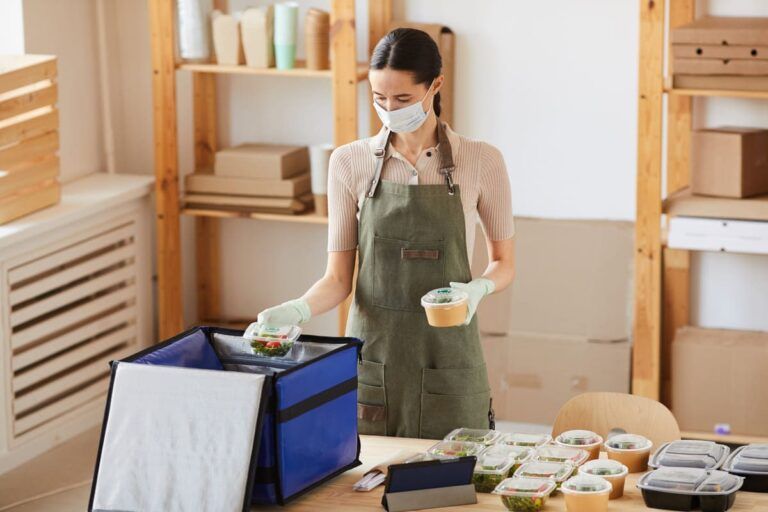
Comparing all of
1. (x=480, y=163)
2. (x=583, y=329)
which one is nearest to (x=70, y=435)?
(x=583, y=329)

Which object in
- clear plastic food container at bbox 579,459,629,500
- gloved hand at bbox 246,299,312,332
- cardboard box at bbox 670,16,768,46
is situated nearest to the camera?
clear plastic food container at bbox 579,459,629,500

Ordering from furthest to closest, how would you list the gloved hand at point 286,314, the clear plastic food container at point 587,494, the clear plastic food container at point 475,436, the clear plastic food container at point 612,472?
the gloved hand at point 286,314 → the clear plastic food container at point 475,436 → the clear plastic food container at point 612,472 → the clear plastic food container at point 587,494

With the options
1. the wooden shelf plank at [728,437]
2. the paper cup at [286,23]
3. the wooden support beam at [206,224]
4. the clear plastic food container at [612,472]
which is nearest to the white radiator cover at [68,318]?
the wooden support beam at [206,224]

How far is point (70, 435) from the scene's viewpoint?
4.43 meters

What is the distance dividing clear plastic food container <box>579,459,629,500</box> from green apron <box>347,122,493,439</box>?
0.53 meters

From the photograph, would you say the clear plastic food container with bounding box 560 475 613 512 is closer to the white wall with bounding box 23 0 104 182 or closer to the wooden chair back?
the wooden chair back

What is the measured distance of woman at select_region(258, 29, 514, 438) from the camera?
8.98ft

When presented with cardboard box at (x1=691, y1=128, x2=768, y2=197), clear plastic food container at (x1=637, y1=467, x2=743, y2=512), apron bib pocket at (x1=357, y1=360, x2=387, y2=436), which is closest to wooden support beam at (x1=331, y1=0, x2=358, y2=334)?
cardboard box at (x1=691, y1=128, x2=768, y2=197)

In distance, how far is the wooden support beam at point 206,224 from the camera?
4781mm

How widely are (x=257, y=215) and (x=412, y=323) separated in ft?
6.19

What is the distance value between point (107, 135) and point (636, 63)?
205 centimetres

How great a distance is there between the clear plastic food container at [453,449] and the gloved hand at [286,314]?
418mm

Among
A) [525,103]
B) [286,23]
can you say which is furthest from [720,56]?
[286,23]

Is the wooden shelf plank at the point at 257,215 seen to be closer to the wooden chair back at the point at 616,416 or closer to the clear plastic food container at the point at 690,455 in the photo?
the wooden chair back at the point at 616,416
